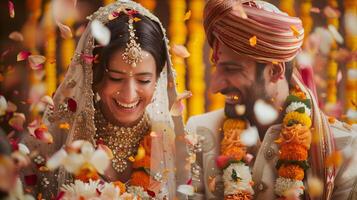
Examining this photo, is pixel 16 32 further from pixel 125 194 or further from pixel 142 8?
pixel 125 194

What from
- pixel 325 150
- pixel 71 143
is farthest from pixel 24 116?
pixel 325 150

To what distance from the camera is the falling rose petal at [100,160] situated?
3.22 m

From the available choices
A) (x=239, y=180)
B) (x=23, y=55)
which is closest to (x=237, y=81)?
(x=239, y=180)

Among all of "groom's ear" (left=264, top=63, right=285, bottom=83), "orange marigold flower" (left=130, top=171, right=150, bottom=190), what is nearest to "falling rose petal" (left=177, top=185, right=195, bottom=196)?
"orange marigold flower" (left=130, top=171, right=150, bottom=190)

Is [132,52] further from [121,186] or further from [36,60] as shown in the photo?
[121,186]

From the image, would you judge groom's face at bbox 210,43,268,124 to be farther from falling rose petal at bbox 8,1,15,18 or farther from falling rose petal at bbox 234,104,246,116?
falling rose petal at bbox 8,1,15,18

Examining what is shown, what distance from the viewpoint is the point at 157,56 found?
3324 millimetres

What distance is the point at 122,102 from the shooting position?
332cm

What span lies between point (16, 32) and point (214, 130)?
1.24 metres

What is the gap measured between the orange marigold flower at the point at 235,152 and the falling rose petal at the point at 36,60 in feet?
3.73

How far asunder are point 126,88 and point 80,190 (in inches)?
23.7

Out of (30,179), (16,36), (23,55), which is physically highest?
(16,36)

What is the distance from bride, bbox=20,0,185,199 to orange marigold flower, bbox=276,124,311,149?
0.58 metres

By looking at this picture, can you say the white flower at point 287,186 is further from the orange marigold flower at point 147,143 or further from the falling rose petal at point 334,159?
the orange marigold flower at point 147,143
